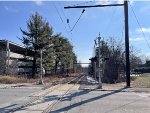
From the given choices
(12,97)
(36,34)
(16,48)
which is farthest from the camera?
(16,48)

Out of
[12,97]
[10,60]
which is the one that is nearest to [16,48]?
[10,60]

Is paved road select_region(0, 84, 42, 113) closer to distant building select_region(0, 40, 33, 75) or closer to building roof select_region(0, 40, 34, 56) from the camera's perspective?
distant building select_region(0, 40, 33, 75)

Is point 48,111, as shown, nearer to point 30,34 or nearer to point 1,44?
point 30,34

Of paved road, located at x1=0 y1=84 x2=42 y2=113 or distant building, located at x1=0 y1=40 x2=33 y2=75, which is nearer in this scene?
paved road, located at x1=0 y1=84 x2=42 y2=113

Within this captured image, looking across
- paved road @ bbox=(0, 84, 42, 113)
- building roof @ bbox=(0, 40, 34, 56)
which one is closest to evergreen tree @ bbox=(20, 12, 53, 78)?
building roof @ bbox=(0, 40, 34, 56)

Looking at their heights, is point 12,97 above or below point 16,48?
below

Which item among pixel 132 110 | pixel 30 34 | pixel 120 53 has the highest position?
pixel 30 34

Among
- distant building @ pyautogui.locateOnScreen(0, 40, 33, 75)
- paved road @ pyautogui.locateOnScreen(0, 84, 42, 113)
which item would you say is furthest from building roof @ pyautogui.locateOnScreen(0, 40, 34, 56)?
paved road @ pyautogui.locateOnScreen(0, 84, 42, 113)

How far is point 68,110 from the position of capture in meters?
15.7

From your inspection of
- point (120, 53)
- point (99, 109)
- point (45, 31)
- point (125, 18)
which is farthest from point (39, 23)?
point (99, 109)

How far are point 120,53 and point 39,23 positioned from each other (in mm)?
Result: 16570

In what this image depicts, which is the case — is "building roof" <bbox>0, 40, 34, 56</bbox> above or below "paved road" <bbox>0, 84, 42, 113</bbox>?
above

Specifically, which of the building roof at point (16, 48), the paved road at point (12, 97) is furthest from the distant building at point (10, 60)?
the paved road at point (12, 97)

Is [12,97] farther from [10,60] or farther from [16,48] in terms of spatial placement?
[16,48]
